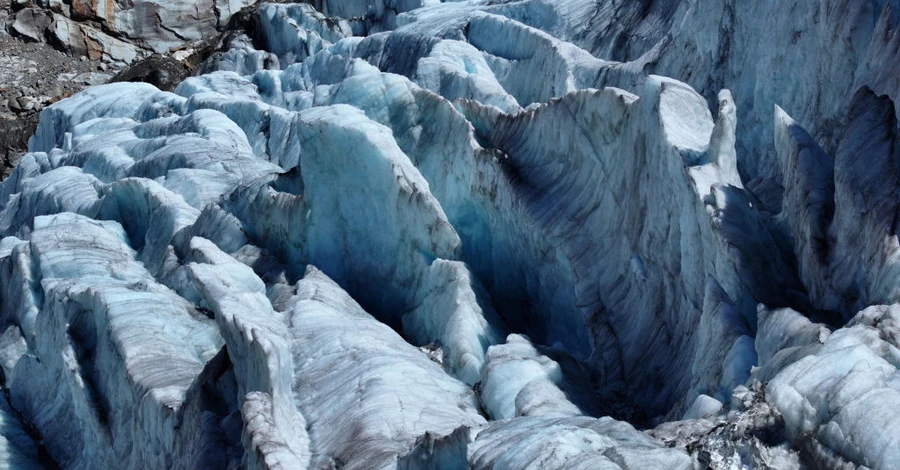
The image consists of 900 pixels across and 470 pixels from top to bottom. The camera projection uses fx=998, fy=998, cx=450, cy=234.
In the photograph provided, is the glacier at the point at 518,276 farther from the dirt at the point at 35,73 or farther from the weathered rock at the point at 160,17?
the weathered rock at the point at 160,17

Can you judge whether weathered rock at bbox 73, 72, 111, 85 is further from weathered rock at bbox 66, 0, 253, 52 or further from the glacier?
the glacier

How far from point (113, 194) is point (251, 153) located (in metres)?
3.65

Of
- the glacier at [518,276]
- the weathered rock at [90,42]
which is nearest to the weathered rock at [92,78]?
the weathered rock at [90,42]

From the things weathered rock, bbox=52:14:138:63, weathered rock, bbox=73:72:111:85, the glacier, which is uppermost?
the glacier

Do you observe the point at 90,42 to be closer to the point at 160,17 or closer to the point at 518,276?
the point at 160,17

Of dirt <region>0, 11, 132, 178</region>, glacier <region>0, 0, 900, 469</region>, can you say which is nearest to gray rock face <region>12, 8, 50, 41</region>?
dirt <region>0, 11, 132, 178</region>

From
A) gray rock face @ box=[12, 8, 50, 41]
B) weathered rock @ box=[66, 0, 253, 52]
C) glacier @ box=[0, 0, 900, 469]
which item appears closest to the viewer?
glacier @ box=[0, 0, 900, 469]

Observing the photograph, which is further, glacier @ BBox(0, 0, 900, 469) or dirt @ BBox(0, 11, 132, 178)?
dirt @ BBox(0, 11, 132, 178)

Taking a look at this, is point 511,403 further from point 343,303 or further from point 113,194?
point 113,194

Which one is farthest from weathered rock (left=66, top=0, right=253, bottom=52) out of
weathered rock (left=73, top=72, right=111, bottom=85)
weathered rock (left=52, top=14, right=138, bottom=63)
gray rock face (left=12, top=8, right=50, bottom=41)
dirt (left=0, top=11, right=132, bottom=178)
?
weathered rock (left=73, top=72, right=111, bottom=85)

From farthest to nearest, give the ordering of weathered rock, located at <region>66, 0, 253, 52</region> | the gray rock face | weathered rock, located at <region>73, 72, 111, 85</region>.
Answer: weathered rock, located at <region>66, 0, 253, 52</region> < the gray rock face < weathered rock, located at <region>73, 72, 111, 85</region>

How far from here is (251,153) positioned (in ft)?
68.8

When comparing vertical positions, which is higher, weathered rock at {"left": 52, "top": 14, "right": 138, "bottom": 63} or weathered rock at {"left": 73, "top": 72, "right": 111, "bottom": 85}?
weathered rock at {"left": 52, "top": 14, "right": 138, "bottom": 63}

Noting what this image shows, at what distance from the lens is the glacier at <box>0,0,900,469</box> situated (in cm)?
725
